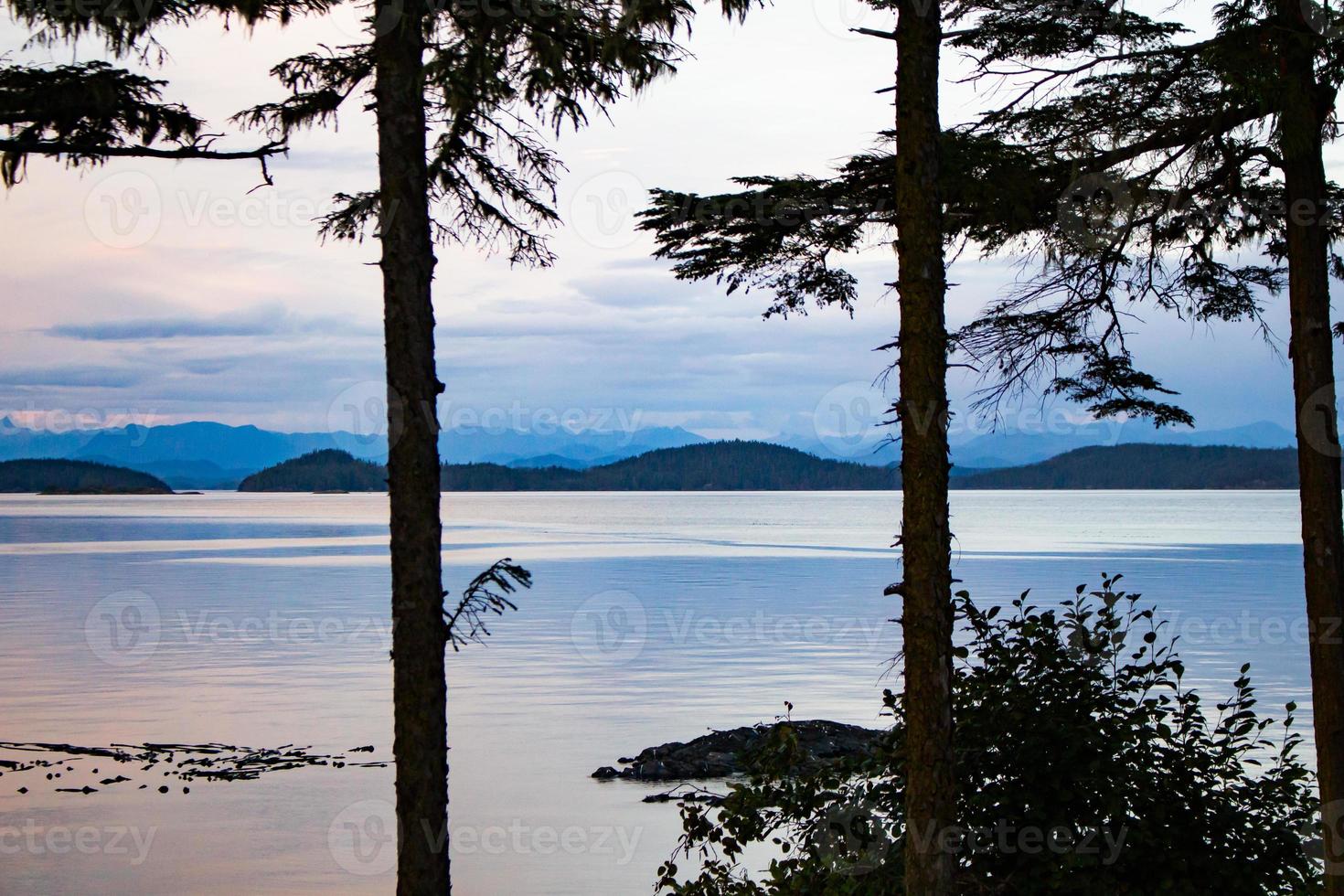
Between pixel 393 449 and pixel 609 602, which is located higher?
pixel 393 449

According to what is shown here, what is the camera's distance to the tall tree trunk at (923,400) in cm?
728

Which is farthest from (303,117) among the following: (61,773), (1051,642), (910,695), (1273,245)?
(61,773)

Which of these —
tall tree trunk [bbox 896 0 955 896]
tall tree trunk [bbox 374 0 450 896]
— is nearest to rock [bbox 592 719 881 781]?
tall tree trunk [bbox 374 0 450 896]

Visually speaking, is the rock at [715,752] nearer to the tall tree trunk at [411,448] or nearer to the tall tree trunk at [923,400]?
the tall tree trunk at [411,448]

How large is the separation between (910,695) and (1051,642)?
68.7 inches

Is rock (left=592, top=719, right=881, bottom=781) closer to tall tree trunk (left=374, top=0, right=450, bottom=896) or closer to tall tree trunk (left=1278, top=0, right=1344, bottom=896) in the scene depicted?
tall tree trunk (left=1278, top=0, right=1344, bottom=896)

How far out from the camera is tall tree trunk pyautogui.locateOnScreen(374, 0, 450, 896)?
8.19 metres

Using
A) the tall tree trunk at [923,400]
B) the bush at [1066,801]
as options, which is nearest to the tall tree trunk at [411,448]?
the bush at [1066,801]

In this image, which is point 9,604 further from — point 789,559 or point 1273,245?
point 1273,245

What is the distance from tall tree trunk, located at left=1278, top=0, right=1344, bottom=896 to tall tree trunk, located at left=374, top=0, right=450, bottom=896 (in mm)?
6007

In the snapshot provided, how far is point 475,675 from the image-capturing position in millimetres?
30781

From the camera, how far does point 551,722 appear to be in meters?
23.8

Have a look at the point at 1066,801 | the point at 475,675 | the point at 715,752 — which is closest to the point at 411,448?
the point at 1066,801

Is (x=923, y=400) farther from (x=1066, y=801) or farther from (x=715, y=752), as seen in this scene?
(x=715, y=752)
